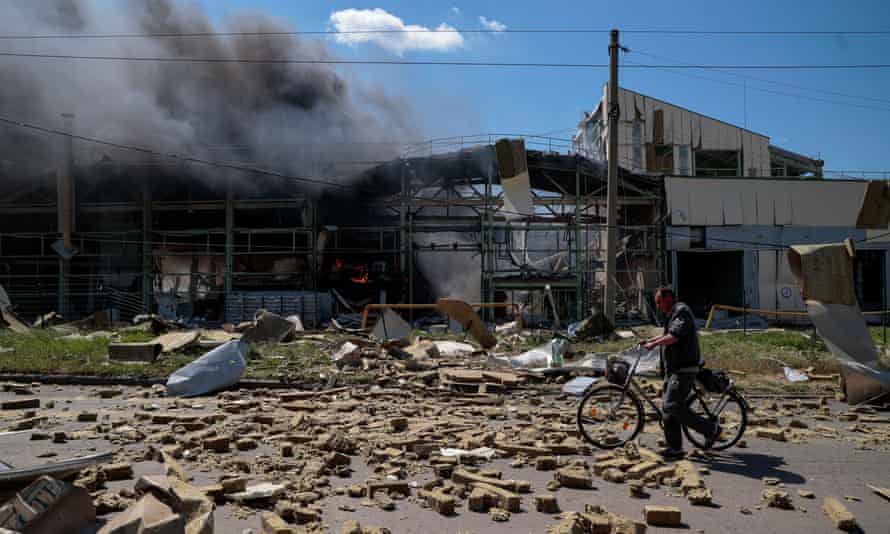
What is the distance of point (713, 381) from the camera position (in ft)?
Result: 22.1

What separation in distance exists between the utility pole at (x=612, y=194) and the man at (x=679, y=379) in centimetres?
932

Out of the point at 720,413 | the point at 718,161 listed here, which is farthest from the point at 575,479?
the point at 718,161

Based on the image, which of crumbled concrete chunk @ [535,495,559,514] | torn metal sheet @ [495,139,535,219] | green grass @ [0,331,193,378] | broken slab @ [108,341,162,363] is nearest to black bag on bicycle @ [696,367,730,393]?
crumbled concrete chunk @ [535,495,559,514]

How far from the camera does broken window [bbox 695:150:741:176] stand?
37.2 m

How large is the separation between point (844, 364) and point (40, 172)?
100ft

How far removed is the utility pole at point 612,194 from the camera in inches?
626

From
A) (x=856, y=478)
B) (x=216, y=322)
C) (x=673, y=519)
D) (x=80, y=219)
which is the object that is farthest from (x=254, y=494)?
(x=80, y=219)

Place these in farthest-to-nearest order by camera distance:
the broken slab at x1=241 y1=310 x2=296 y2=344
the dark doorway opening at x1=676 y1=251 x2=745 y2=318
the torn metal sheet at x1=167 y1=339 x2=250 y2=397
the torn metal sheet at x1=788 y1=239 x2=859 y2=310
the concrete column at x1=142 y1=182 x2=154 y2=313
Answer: the dark doorway opening at x1=676 y1=251 x2=745 y2=318
the concrete column at x1=142 y1=182 x2=154 y2=313
the broken slab at x1=241 y1=310 x2=296 y2=344
the torn metal sheet at x1=167 y1=339 x2=250 y2=397
the torn metal sheet at x1=788 y1=239 x2=859 y2=310

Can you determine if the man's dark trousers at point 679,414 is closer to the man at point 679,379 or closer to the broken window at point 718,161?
the man at point 679,379

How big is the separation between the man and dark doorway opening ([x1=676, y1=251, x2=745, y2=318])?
2231 cm

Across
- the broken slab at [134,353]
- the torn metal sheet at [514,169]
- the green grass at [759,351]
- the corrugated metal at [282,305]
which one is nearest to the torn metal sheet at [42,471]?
the broken slab at [134,353]

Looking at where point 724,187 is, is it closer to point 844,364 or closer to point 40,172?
point 844,364

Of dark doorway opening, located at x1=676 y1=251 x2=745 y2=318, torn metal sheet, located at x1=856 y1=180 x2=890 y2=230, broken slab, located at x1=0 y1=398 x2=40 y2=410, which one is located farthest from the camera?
dark doorway opening, located at x1=676 y1=251 x2=745 y2=318

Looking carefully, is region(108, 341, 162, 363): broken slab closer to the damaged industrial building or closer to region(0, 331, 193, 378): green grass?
region(0, 331, 193, 378): green grass
